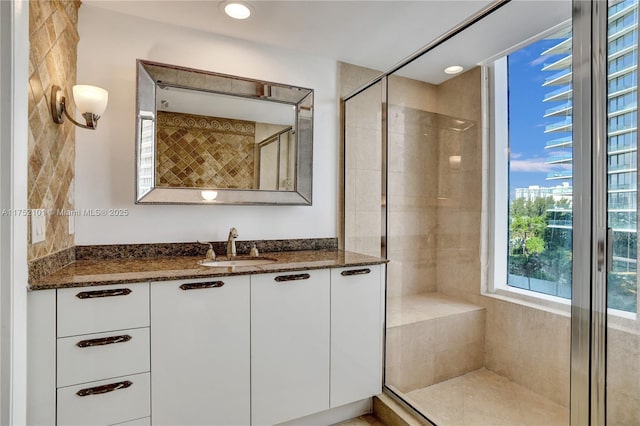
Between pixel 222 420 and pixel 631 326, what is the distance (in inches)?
66.5

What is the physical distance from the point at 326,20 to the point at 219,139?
0.96 meters

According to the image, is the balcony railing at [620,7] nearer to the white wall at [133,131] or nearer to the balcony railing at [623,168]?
the balcony railing at [623,168]

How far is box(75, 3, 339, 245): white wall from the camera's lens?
180cm

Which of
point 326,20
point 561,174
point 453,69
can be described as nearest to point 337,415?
point 561,174

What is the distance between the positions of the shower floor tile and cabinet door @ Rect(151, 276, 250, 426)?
3.34ft

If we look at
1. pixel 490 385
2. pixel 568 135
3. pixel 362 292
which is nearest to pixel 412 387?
pixel 490 385

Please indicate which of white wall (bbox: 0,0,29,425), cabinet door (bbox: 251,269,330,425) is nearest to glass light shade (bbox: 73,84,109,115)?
white wall (bbox: 0,0,29,425)

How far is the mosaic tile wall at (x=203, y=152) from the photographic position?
6.28ft

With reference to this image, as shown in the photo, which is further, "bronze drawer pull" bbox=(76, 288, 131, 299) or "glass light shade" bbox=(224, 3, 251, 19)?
"glass light shade" bbox=(224, 3, 251, 19)

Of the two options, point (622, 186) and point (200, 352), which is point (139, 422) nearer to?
point (200, 352)

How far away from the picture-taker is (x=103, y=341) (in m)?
1.32

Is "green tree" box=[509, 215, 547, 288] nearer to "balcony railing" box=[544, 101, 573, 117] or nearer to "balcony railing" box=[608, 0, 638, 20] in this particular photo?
"balcony railing" box=[544, 101, 573, 117]

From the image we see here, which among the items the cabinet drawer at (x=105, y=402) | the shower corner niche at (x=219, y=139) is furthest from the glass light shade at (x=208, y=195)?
the cabinet drawer at (x=105, y=402)

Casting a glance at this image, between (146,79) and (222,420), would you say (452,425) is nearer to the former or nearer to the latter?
(222,420)
